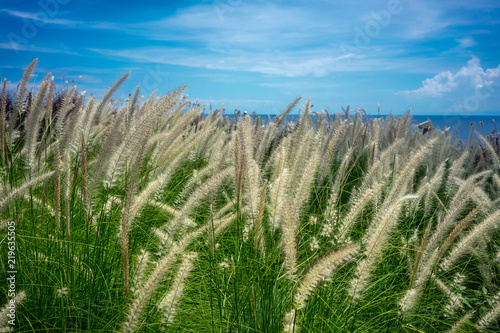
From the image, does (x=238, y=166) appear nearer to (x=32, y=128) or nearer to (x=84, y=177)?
(x=84, y=177)

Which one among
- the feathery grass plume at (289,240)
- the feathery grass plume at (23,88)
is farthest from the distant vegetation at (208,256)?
the feathery grass plume at (23,88)

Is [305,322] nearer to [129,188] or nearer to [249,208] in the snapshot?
[249,208]

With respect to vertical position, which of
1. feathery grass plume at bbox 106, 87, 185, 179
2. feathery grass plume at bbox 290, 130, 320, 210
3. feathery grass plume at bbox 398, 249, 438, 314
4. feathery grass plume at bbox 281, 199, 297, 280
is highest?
feathery grass plume at bbox 106, 87, 185, 179

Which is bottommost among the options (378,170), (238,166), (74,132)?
(378,170)

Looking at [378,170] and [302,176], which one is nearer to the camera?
[302,176]

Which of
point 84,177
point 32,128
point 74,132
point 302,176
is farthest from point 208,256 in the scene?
point 32,128

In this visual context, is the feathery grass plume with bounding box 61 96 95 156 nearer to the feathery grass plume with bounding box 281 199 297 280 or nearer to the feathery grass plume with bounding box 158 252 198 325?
the feathery grass plume with bounding box 158 252 198 325

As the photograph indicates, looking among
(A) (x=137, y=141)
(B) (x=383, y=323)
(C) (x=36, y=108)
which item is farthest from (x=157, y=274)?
(C) (x=36, y=108)

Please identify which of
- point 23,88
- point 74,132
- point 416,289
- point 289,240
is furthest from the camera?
point 23,88

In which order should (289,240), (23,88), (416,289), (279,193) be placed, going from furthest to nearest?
(23,88)
(279,193)
(416,289)
(289,240)

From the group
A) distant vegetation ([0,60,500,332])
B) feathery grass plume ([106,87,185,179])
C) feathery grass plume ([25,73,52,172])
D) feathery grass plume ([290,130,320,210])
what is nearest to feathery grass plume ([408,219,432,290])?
distant vegetation ([0,60,500,332])

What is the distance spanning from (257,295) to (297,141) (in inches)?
42.9

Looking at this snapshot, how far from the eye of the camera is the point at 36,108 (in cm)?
243

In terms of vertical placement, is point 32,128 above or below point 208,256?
above
